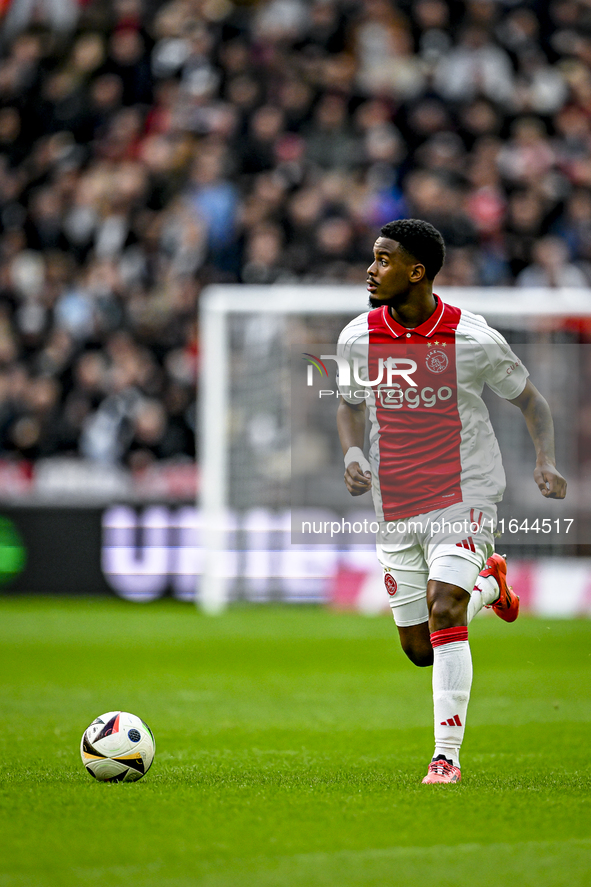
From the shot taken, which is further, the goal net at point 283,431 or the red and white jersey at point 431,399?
the goal net at point 283,431

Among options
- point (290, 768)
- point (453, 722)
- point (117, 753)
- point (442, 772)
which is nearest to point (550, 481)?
point (453, 722)

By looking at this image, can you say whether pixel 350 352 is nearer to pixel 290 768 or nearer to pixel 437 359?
pixel 437 359

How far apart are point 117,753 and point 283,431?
7795mm

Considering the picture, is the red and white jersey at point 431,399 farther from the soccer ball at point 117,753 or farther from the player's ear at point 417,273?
the soccer ball at point 117,753

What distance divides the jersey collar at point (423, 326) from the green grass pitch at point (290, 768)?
1.62m

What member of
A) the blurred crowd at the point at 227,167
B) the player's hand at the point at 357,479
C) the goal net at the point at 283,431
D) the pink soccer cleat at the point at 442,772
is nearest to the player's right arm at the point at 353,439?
the player's hand at the point at 357,479

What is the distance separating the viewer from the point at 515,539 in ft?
17.1

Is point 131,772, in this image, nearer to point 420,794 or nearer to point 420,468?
point 420,794

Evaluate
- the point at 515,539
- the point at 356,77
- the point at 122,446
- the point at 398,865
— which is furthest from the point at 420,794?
the point at 356,77

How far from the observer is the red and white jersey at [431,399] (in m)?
4.77

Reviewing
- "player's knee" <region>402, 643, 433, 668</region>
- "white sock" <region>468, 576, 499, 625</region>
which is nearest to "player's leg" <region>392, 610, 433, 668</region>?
"player's knee" <region>402, 643, 433, 668</region>

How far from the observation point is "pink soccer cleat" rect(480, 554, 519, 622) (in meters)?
5.04

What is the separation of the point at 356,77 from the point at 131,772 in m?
12.5

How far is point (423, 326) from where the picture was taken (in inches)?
189
